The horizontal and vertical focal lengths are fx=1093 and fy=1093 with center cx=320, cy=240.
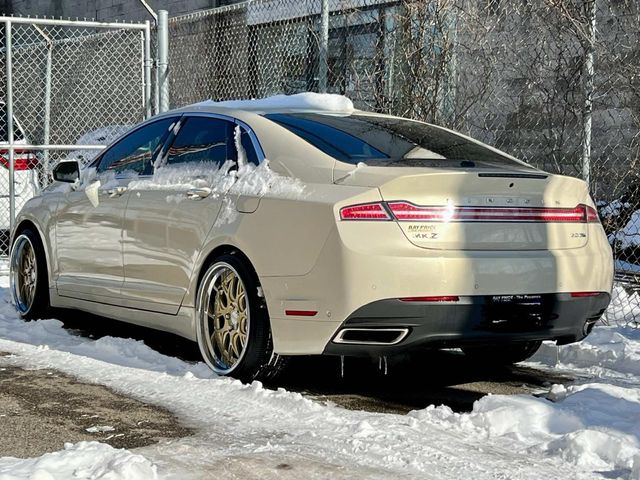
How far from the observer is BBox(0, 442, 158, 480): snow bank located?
3898 millimetres

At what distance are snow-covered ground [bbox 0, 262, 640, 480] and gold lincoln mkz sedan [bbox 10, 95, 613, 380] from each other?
13.5 inches

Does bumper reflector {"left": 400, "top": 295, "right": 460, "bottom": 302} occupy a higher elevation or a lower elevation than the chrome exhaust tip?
higher

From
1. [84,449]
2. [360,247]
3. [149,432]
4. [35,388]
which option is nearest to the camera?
[84,449]

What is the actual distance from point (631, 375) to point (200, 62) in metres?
7.35

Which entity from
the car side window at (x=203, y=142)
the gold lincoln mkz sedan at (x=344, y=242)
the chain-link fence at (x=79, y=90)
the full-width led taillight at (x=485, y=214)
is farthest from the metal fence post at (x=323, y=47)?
the chain-link fence at (x=79, y=90)

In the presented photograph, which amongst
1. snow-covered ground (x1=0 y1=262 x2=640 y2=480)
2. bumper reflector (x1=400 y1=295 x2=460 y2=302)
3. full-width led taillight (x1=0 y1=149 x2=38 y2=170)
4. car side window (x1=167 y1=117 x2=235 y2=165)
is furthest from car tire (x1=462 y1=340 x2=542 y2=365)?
full-width led taillight (x1=0 y1=149 x2=38 y2=170)

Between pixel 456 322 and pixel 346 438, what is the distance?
0.94 m

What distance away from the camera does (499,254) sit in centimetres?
536

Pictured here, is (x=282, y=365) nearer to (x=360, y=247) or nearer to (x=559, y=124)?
(x=360, y=247)

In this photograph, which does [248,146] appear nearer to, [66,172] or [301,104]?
[301,104]

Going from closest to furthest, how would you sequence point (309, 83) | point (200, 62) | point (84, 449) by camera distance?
point (84, 449)
point (309, 83)
point (200, 62)

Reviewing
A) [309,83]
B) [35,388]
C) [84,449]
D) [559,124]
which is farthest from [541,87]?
[84,449]

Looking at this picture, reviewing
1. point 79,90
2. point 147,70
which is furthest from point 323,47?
point 79,90

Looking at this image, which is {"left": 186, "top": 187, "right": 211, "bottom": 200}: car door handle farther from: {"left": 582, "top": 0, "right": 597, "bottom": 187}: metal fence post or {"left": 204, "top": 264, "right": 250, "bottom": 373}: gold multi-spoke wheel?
{"left": 582, "top": 0, "right": 597, "bottom": 187}: metal fence post
